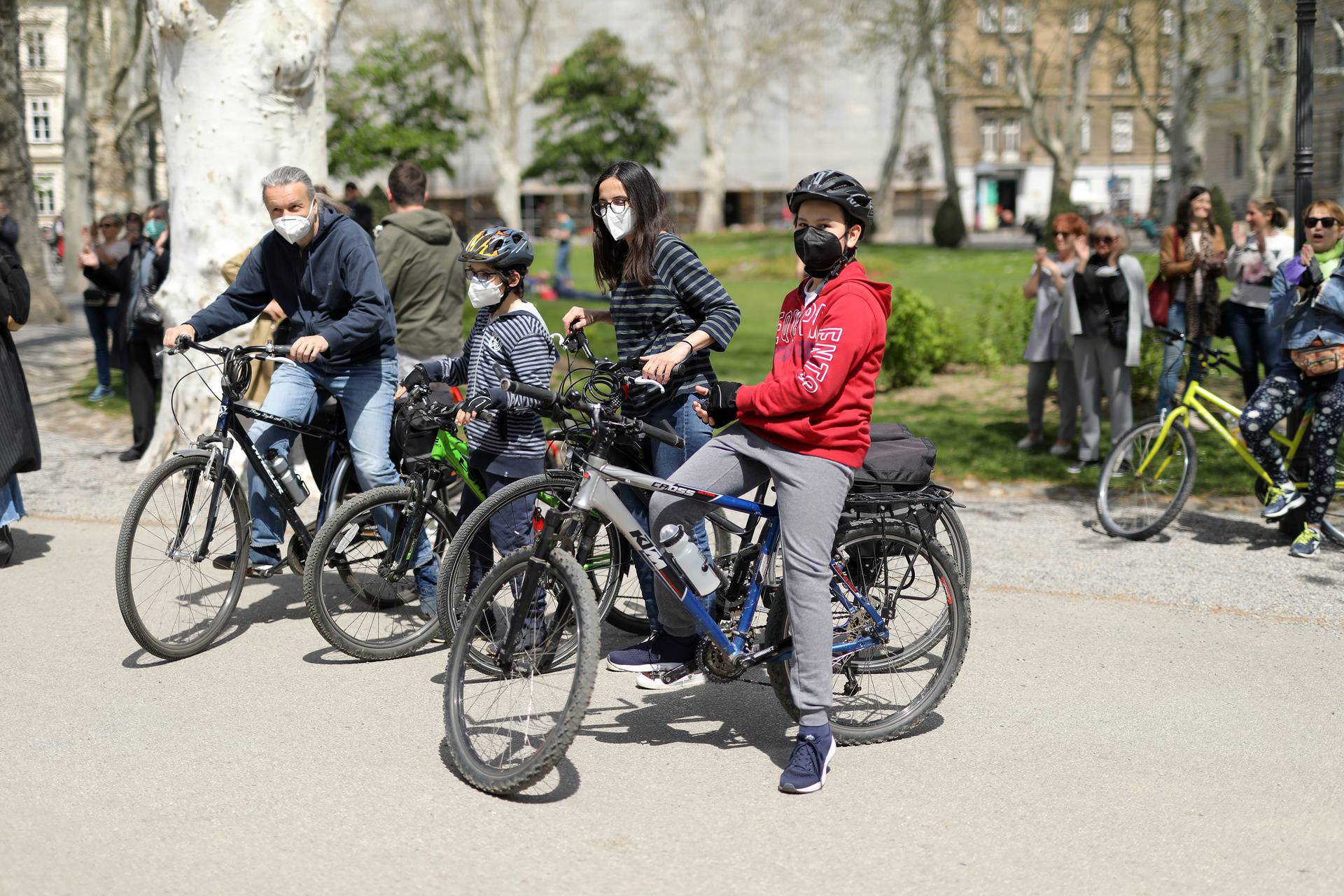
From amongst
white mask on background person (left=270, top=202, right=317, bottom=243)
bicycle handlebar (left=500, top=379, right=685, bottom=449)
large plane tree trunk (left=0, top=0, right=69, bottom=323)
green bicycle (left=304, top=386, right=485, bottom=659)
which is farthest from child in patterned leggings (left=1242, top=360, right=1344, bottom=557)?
large plane tree trunk (left=0, top=0, right=69, bottom=323)

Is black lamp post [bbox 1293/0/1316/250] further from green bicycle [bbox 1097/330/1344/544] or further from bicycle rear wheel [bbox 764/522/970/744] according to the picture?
bicycle rear wheel [bbox 764/522/970/744]

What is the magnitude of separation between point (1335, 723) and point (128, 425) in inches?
412

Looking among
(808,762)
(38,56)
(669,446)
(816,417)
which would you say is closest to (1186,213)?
(669,446)

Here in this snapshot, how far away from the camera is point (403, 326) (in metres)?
7.93

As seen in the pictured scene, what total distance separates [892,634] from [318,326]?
A: 2796 millimetres

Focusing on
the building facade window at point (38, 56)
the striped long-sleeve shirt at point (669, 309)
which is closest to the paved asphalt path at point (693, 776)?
Result: the striped long-sleeve shirt at point (669, 309)

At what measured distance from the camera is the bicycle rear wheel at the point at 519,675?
4.09 metres

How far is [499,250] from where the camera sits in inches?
211

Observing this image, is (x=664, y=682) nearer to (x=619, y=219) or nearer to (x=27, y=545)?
(x=619, y=219)

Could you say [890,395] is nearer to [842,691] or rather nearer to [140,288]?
[140,288]

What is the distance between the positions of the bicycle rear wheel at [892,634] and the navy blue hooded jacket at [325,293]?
2.37m

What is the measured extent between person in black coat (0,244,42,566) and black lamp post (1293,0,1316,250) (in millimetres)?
7293

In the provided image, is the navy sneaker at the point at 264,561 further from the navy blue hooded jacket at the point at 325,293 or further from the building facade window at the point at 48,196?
the building facade window at the point at 48,196

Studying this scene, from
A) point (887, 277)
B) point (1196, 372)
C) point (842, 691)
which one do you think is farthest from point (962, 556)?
point (887, 277)
